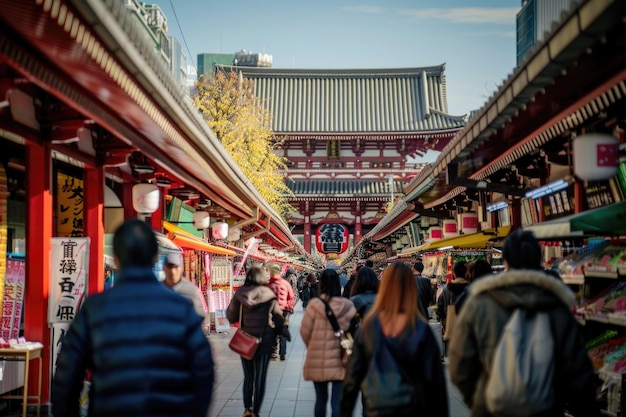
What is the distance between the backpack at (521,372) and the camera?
4359 mm

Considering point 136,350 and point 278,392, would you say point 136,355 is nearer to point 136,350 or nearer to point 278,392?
point 136,350

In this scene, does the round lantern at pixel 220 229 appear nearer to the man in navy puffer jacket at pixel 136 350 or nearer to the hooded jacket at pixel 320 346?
the hooded jacket at pixel 320 346

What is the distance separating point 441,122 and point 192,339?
1704 inches

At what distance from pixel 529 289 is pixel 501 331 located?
312 mm

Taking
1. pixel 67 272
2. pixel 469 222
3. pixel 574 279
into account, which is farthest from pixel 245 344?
pixel 469 222

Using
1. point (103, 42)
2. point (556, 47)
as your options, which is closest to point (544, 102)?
point (556, 47)

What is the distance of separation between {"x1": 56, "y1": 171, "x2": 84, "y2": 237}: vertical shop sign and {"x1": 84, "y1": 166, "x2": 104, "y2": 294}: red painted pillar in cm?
129

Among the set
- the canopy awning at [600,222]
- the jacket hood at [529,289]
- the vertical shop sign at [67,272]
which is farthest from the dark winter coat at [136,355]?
the vertical shop sign at [67,272]

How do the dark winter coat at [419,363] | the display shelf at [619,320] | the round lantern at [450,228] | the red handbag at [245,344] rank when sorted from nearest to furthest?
the dark winter coat at [419,363]
the display shelf at [619,320]
the red handbag at [245,344]
the round lantern at [450,228]

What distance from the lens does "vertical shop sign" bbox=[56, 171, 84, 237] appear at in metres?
11.5

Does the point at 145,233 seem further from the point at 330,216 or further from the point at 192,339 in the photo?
the point at 330,216

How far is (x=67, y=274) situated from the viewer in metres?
8.88

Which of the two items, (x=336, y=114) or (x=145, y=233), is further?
(x=336, y=114)

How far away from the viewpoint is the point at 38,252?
856 cm
